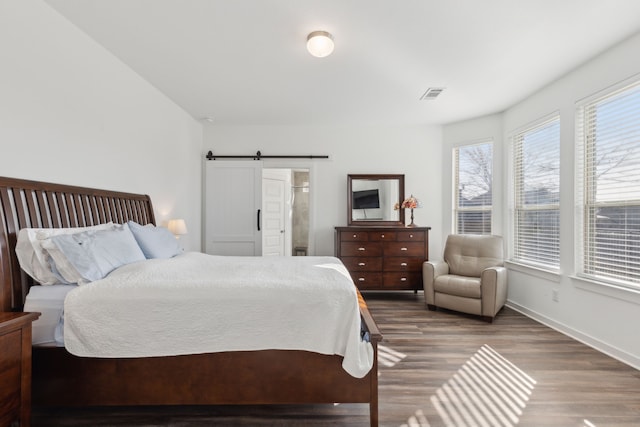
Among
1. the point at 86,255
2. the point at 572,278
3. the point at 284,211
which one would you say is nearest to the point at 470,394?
the point at 572,278

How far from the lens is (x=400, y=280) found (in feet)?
14.7

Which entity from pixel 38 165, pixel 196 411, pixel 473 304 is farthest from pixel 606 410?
pixel 38 165

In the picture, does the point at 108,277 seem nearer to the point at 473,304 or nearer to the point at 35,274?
the point at 35,274

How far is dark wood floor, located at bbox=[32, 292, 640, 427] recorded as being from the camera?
6.05 ft

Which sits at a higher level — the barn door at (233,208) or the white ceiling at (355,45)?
the white ceiling at (355,45)

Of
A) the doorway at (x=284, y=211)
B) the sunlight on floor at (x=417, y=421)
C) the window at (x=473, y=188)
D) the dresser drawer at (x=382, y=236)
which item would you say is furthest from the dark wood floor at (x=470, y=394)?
the doorway at (x=284, y=211)

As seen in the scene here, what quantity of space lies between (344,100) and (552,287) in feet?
10.4

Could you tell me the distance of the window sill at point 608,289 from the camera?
99.1 inches

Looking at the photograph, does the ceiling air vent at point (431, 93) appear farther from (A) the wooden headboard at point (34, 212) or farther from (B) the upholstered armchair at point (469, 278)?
(A) the wooden headboard at point (34, 212)

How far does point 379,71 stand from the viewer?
3135 mm

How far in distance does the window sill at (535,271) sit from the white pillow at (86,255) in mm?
4021

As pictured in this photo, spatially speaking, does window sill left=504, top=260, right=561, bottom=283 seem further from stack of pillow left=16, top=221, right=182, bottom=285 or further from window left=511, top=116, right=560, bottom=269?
stack of pillow left=16, top=221, right=182, bottom=285

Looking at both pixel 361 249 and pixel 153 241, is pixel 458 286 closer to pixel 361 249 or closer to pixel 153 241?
pixel 361 249

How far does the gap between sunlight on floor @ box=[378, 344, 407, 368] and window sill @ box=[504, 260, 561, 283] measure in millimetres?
1996
